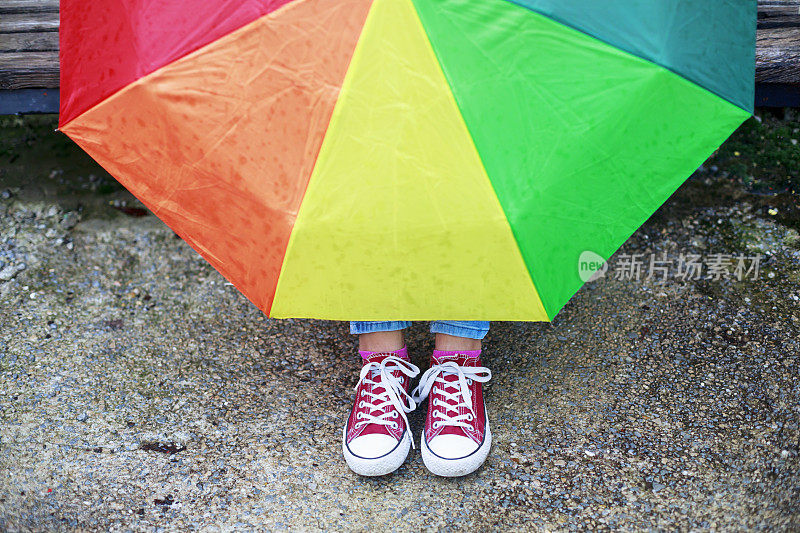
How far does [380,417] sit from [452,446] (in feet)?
0.73

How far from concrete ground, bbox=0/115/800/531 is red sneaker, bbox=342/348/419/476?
8 centimetres

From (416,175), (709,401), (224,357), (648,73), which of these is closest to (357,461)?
(224,357)

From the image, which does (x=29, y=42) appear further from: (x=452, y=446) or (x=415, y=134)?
(x=452, y=446)

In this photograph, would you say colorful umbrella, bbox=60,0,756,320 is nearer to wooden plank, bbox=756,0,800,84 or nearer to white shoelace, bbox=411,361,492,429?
white shoelace, bbox=411,361,492,429

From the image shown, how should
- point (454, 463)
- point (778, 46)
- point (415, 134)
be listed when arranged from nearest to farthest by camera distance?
point (415, 134)
point (454, 463)
point (778, 46)

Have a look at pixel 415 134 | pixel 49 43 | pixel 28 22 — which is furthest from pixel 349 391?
pixel 28 22

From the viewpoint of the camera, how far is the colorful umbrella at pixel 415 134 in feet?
4.79

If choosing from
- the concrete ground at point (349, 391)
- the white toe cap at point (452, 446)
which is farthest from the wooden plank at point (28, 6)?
the white toe cap at point (452, 446)

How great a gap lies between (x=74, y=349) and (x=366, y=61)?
155 cm

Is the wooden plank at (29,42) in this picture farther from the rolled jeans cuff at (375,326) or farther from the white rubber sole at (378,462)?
the white rubber sole at (378,462)

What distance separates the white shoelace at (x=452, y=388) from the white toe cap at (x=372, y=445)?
0.47 feet

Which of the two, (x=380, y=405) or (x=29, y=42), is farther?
(x=29, y=42)

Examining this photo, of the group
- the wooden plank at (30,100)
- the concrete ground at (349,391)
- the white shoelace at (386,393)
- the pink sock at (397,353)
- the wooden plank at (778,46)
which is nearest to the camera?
the concrete ground at (349,391)

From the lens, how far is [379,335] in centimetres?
212
